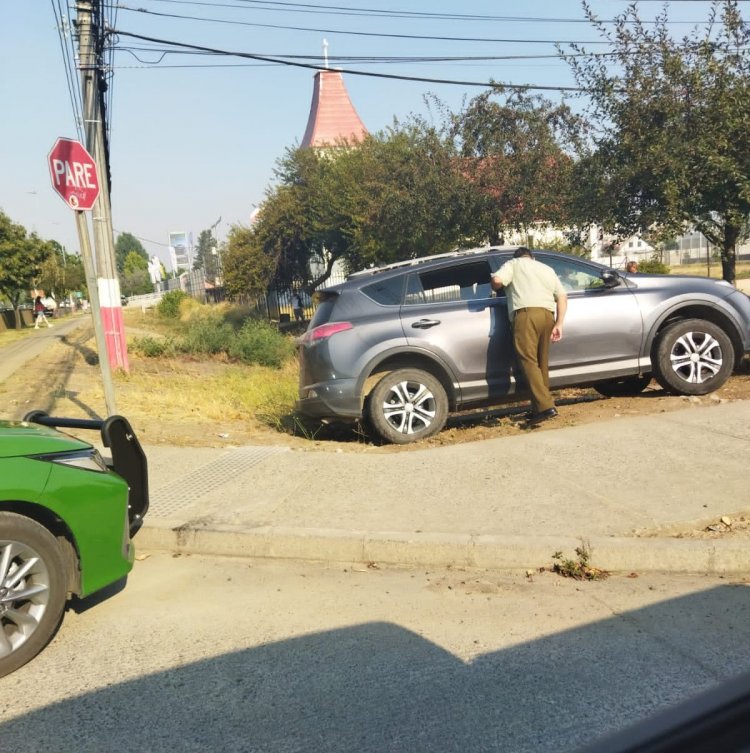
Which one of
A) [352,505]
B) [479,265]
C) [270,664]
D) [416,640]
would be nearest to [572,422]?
[479,265]

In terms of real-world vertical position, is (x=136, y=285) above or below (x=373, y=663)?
above

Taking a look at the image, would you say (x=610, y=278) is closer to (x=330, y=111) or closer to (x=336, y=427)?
(x=336, y=427)

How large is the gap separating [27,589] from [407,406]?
444 cm

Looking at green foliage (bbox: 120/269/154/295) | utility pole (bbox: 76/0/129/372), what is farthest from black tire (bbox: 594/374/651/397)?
green foliage (bbox: 120/269/154/295)

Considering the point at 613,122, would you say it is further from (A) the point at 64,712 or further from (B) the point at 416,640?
(A) the point at 64,712

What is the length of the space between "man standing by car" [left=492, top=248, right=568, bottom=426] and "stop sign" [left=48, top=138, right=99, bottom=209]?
4.23 metres

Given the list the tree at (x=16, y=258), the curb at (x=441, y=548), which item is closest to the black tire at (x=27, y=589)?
the curb at (x=441, y=548)

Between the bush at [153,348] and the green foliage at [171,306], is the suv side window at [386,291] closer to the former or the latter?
the bush at [153,348]

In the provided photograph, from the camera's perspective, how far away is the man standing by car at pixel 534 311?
7352mm

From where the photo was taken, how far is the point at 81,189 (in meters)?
7.77

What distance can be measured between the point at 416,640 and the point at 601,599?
110 cm

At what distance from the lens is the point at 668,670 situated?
10.9 ft

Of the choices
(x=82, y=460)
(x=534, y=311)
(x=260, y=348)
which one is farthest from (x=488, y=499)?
(x=260, y=348)

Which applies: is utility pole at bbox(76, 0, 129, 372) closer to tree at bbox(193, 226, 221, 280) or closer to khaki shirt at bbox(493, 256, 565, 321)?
khaki shirt at bbox(493, 256, 565, 321)
